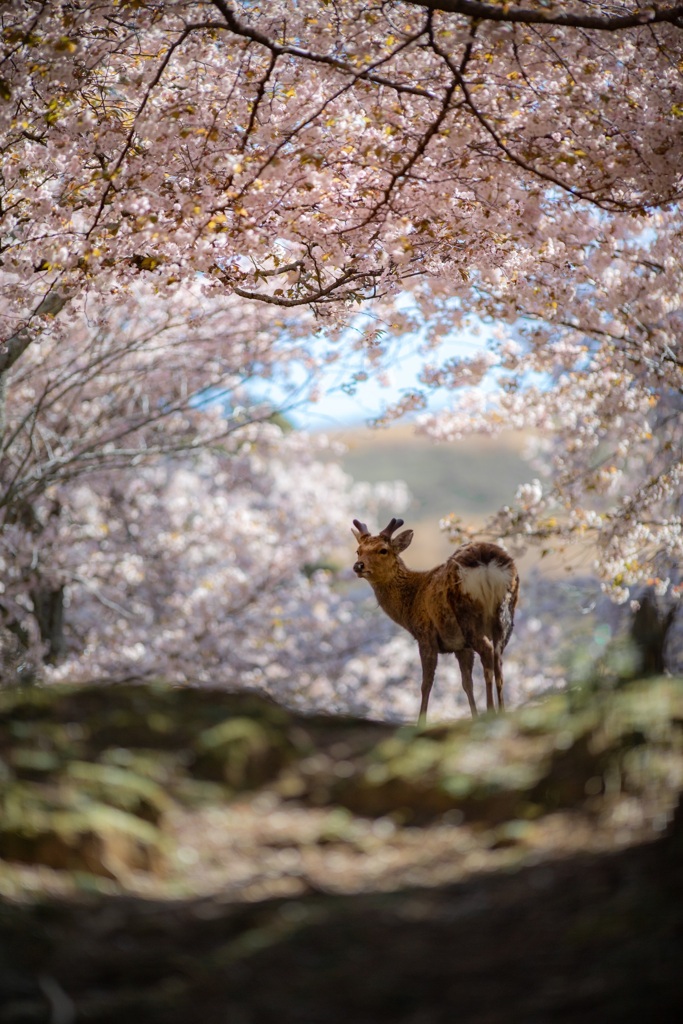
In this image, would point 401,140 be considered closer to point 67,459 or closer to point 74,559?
point 67,459

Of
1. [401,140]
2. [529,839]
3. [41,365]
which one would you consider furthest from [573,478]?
[529,839]

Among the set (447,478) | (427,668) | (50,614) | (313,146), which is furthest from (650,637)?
(447,478)

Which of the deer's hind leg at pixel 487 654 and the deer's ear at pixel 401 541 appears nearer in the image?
the deer's hind leg at pixel 487 654

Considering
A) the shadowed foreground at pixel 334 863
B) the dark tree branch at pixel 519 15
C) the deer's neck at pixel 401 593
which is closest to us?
the shadowed foreground at pixel 334 863

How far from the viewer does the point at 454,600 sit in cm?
789

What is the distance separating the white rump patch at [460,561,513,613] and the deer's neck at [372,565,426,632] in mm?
1039

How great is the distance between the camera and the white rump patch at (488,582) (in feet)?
24.8

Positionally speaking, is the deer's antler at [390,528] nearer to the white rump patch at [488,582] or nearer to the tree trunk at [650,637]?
the white rump patch at [488,582]

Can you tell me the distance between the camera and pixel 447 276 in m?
8.48

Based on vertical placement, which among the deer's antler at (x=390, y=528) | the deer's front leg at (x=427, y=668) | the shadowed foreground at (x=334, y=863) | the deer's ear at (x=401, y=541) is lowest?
the shadowed foreground at (x=334, y=863)

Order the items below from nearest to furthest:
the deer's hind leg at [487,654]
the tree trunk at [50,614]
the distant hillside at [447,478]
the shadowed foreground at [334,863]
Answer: the shadowed foreground at [334,863]
the deer's hind leg at [487,654]
the tree trunk at [50,614]
the distant hillside at [447,478]

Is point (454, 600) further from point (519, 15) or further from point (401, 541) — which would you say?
point (519, 15)

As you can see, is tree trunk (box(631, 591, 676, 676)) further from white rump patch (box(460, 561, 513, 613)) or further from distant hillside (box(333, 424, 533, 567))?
distant hillside (box(333, 424, 533, 567))

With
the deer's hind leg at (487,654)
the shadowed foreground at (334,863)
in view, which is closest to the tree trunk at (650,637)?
the shadowed foreground at (334,863)
